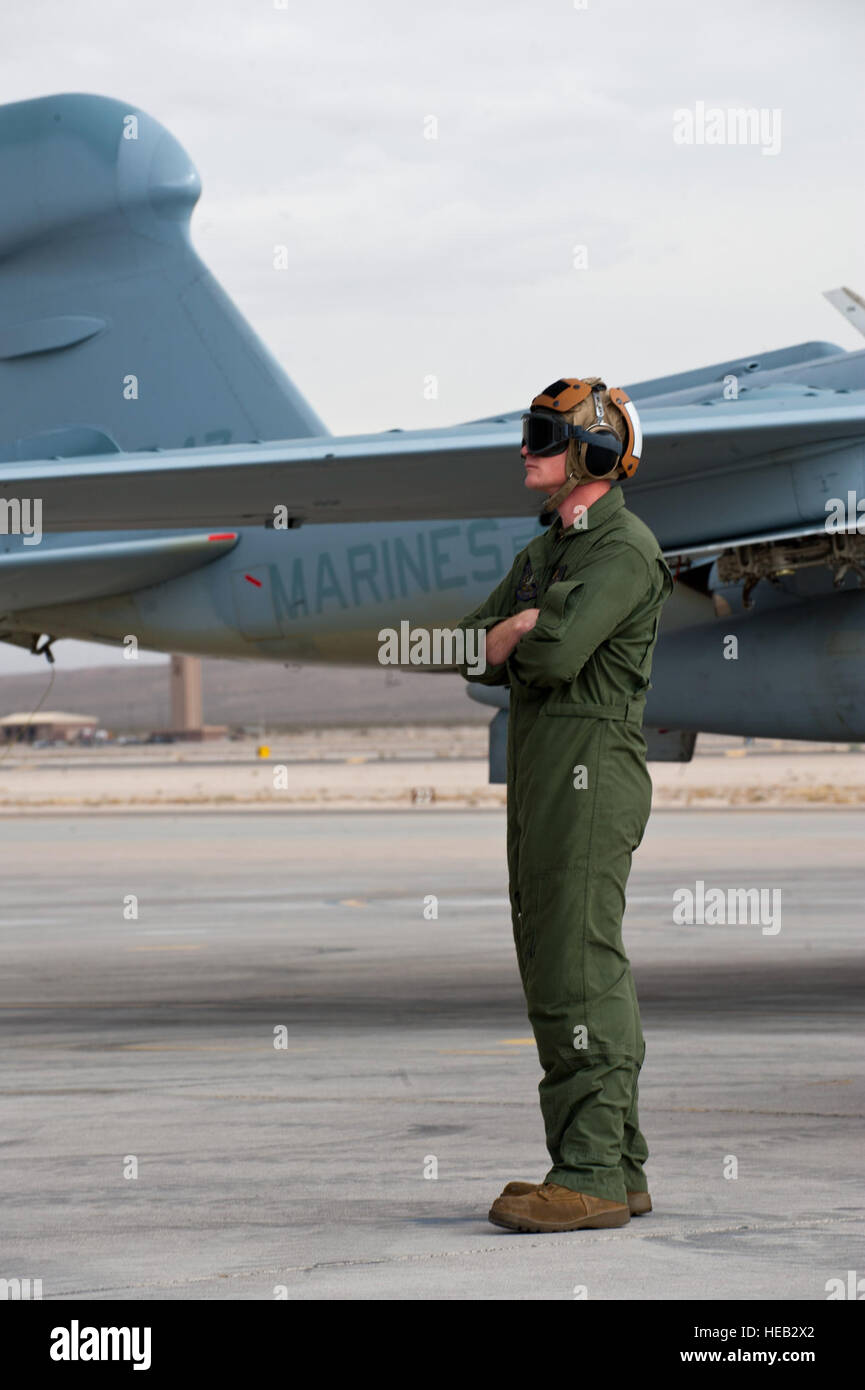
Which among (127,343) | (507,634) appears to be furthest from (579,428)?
(127,343)

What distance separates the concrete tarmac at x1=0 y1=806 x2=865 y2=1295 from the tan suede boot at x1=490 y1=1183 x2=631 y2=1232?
49 millimetres

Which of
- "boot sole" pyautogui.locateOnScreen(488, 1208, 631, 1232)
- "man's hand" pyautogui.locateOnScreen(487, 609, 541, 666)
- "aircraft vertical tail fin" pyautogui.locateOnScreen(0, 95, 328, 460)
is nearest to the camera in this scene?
"boot sole" pyautogui.locateOnScreen(488, 1208, 631, 1232)

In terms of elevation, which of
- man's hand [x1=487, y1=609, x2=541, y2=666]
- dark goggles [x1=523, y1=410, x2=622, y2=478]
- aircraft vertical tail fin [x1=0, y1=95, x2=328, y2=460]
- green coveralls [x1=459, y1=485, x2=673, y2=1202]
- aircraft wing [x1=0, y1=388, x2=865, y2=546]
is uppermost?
aircraft vertical tail fin [x1=0, y1=95, x2=328, y2=460]

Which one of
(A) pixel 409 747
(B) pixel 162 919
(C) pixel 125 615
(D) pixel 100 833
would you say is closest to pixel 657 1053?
(C) pixel 125 615

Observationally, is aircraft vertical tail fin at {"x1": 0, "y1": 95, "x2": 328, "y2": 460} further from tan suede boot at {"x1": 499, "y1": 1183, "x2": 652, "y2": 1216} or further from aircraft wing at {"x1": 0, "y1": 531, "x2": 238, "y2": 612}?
tan suede boot at {"x1": 499, "y1": 1183, "x2": 652, "y2": 1216}

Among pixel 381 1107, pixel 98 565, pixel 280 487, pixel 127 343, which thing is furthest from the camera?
pixel 127 343

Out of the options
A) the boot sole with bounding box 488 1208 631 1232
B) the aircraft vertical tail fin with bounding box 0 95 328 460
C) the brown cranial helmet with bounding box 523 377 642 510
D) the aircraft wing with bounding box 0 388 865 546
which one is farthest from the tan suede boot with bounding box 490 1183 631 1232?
the aircraft vertical tail fin with bounding box 0 95 328 460

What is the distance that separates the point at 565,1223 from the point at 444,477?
6269mm

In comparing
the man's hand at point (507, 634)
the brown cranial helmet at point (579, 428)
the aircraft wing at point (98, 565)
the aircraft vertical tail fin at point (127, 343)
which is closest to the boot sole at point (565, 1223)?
the man's hand at point (507, 634)

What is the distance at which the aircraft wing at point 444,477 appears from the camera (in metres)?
10.0

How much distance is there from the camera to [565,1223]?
16.5 ft

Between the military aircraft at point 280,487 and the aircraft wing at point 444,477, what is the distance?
20 mm

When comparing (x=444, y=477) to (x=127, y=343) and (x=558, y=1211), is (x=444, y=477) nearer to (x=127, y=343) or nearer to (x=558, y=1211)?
(x=127, y=343)

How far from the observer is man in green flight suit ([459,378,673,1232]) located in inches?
201
